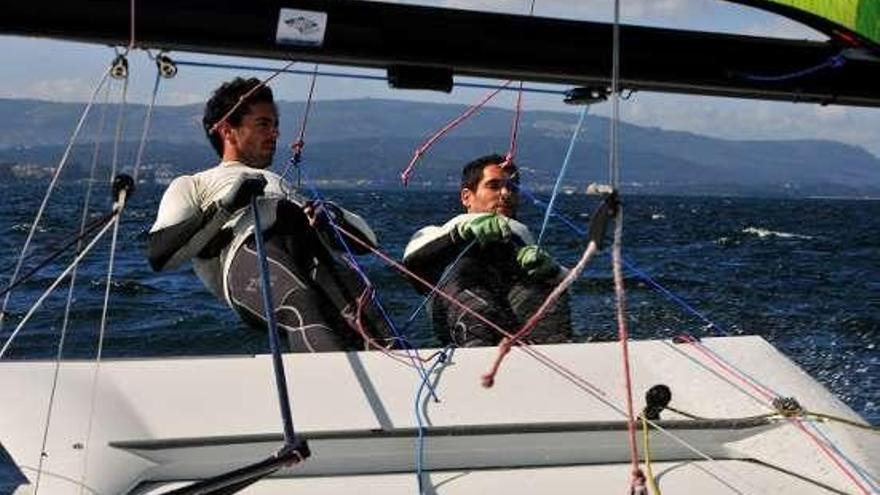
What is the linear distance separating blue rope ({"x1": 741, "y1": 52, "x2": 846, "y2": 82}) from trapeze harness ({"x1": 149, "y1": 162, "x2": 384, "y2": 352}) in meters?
1.19

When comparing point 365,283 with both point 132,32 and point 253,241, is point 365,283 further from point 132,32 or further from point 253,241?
point 132,32

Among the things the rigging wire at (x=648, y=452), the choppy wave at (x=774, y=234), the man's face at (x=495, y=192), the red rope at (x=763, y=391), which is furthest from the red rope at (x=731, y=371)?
the choppy wave at (x=774, y=234)

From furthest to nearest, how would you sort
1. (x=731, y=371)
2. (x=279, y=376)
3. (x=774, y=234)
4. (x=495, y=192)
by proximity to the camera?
(x=774, y=234)
(x=495, y=192)
(x=731, y=371)
(x=279, y=376)

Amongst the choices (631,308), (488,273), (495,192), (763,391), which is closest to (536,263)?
(488,273)

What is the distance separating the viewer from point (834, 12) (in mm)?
2119

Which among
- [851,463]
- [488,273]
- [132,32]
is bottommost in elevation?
[851,463]

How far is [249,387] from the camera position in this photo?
2.30 meters

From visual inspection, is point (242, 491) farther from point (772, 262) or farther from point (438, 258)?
point (772, 262)

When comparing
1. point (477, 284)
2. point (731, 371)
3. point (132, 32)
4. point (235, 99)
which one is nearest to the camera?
point (132, 32)

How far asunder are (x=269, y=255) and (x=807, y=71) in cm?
143

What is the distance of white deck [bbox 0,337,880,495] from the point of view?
2.04 metres

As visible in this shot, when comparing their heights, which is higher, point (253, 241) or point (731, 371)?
point (253, 241)

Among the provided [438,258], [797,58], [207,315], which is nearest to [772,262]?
[207,315]

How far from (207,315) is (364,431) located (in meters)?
4.74
